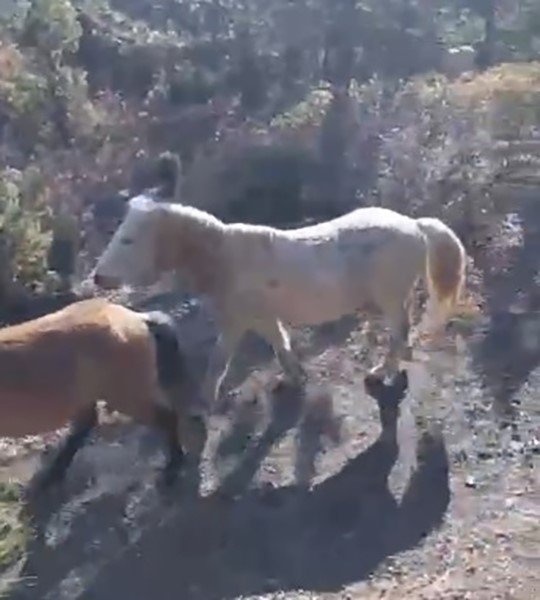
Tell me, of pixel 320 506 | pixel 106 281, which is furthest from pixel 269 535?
pixel 106 281

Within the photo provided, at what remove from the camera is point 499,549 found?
5293 mm

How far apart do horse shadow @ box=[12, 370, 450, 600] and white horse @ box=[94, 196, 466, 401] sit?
85 centimetres

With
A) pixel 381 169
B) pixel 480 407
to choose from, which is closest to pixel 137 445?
pixel 480 407

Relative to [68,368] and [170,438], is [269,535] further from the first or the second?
[68,368]

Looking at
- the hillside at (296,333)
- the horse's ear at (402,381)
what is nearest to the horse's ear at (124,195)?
the hillside at (296,333)

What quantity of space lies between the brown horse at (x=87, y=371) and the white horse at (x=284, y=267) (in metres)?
0.51

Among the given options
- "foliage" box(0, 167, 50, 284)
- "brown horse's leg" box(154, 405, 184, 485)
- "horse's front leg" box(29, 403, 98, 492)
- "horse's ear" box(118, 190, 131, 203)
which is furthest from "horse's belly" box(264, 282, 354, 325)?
"horse's ear" box(118, 190, 131, 203)

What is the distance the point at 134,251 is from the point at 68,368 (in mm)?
935

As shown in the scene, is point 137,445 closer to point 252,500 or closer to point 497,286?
A: point 252,500

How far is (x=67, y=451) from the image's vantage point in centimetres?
618

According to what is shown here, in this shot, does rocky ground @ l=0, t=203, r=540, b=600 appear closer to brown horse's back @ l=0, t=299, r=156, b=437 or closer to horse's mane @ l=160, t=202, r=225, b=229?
brown horse's back @ l=0, t=299, r=156, b=437

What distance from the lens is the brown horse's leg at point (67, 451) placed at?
6.06 meters

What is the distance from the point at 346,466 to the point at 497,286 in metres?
2.95

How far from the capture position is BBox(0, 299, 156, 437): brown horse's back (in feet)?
18.7
